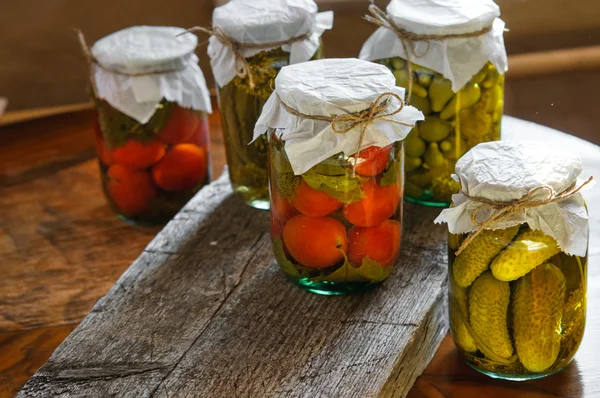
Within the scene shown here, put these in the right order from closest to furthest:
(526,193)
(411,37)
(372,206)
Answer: (526,193) → (372,206) → (411,37)

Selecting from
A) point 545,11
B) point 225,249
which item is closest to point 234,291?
point 225,249

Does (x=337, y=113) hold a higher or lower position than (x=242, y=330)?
higher

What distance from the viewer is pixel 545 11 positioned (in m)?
1.98

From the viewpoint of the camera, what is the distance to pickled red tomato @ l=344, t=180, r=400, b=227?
2.71ft

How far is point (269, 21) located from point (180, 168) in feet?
0.79

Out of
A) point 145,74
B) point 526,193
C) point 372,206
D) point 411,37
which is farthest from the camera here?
point 145,74

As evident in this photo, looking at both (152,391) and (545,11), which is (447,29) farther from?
(545,11)

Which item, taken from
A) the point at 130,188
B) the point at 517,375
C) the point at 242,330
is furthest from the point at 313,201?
the point at 130,188

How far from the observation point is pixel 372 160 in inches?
32.2

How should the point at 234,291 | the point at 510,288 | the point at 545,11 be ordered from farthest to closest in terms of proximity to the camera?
the point at 545,11 < the point at 234,291 < the point at 510,288

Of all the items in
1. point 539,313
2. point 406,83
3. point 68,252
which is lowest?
point 68,252

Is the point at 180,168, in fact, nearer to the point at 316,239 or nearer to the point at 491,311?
the point at 316,239

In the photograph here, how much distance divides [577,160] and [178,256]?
440mm

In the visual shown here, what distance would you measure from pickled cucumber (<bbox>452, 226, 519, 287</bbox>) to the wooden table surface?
0.12 metres
